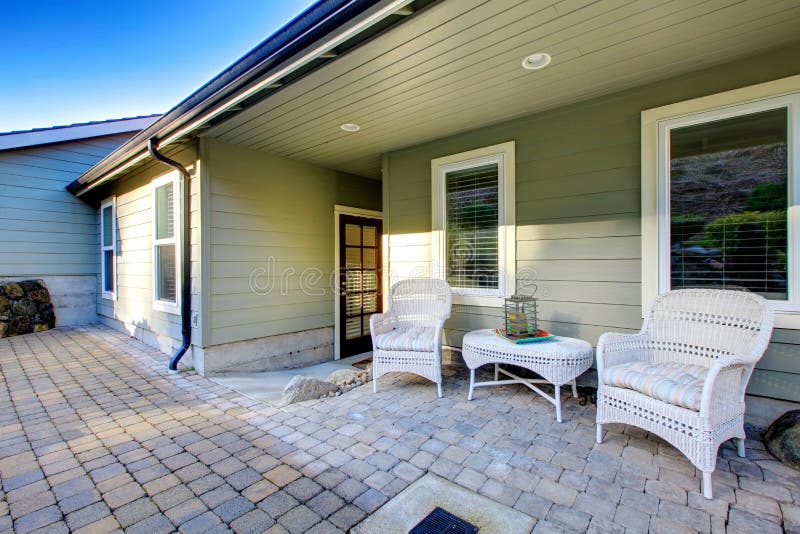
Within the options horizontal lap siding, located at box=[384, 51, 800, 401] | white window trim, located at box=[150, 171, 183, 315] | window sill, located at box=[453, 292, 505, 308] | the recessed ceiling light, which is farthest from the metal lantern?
white window trim, located at box=[150, 171, 183, 315]

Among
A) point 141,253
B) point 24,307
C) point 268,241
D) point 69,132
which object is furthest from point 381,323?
point 69,132

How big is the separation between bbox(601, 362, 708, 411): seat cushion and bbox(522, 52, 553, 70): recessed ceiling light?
7.01 feet

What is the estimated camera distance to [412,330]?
3.62m

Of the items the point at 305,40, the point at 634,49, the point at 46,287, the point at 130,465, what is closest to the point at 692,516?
the point at 634,49

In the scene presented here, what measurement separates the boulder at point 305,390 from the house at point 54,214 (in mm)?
6278

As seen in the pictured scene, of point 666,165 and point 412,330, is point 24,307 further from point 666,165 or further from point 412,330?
point 666,165

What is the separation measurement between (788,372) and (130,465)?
429cm

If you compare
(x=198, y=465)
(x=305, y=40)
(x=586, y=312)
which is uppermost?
(x=305, y=40)

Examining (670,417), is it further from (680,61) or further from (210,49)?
(210,49)

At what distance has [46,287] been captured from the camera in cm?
647

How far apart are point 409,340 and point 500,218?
160 centimetres

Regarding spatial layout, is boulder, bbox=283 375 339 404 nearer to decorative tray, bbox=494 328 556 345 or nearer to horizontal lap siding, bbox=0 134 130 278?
decorative tray, bbox=494 328 556 345

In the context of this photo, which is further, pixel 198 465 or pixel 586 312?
pixel 586 312

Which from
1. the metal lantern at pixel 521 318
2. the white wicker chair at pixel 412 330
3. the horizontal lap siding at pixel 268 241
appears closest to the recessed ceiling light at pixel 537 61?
the metal lantern at pixel 521 318
